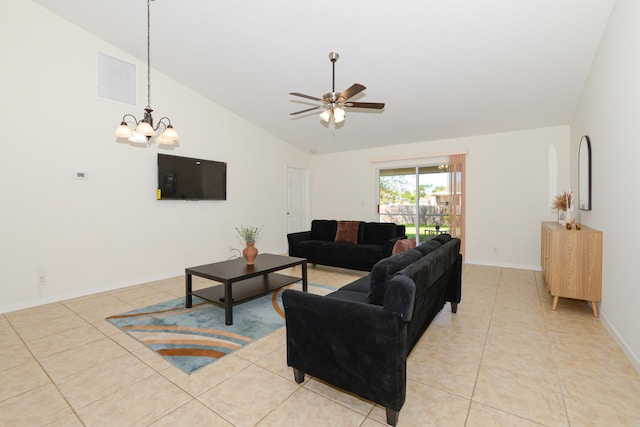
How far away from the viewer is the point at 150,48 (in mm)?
4172

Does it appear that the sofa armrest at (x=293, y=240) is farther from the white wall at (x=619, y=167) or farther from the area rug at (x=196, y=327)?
the white wall at (x=619, y=167)

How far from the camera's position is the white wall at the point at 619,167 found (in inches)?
88.5

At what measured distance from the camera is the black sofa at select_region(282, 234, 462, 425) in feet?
5.20

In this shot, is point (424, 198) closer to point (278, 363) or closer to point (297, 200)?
point (297, 200)

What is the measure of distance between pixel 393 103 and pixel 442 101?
2.45ft

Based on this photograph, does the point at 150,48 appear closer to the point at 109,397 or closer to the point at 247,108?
the point at 247,108

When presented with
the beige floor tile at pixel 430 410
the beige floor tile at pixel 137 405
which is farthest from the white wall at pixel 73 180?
the beige floor tile at pixel 430 410

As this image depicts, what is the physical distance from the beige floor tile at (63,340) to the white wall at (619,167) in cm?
443

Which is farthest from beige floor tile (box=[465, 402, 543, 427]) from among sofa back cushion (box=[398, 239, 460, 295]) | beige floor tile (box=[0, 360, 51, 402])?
beige floor tile (box=[0, 360, 51, 402])

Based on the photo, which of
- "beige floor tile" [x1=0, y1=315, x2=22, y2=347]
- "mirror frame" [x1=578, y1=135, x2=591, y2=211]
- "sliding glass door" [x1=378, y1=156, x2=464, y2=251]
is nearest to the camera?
"beige floor tile" [x1=0, y1=315, x2=22, y2=347]

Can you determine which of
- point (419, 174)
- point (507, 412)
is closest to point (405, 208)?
point (419, 174)

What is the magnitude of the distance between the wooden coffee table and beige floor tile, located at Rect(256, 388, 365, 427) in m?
1.35

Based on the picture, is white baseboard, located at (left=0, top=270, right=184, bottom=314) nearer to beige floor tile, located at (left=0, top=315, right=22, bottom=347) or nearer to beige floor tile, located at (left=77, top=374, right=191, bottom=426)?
beige floor tile, located at (left=0, top=315, right=22, bottom=347)

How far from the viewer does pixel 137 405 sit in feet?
5.92
